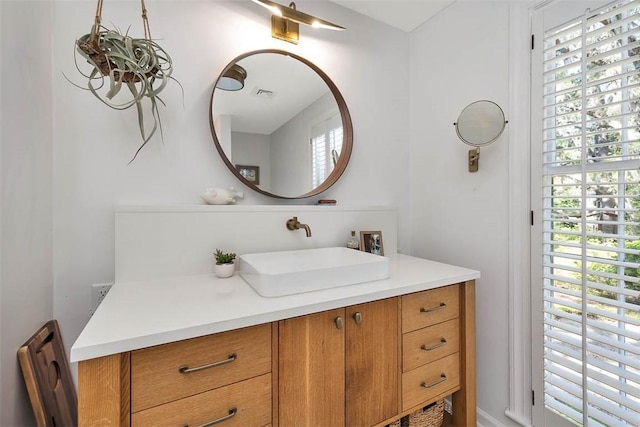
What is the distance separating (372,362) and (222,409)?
52 centimetres

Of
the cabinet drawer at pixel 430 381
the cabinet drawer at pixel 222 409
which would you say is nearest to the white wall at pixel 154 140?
the cabinet drawer at pixel 222 409

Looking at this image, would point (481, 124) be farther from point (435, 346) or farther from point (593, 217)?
point (435, 346)

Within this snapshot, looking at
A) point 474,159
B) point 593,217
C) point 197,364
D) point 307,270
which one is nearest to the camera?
point 197,364

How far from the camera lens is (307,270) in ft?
3.18

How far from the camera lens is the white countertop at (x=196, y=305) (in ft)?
2.20

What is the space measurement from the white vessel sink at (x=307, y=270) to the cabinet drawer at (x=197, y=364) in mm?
152

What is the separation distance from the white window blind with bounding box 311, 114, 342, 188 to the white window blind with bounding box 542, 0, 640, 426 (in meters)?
1.00

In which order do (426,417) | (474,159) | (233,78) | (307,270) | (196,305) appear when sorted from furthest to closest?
(474,159) < (233,78) < (426,417) < (307,270) < (196,305)

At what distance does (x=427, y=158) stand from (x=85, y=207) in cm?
183

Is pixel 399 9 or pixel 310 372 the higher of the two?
pixel 399 9

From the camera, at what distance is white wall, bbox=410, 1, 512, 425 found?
1.43 meters

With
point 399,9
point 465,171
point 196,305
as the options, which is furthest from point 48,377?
point 399,9

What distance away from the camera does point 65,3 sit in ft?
3.68

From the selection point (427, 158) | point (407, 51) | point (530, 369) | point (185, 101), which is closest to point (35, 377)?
point (185, 101)
